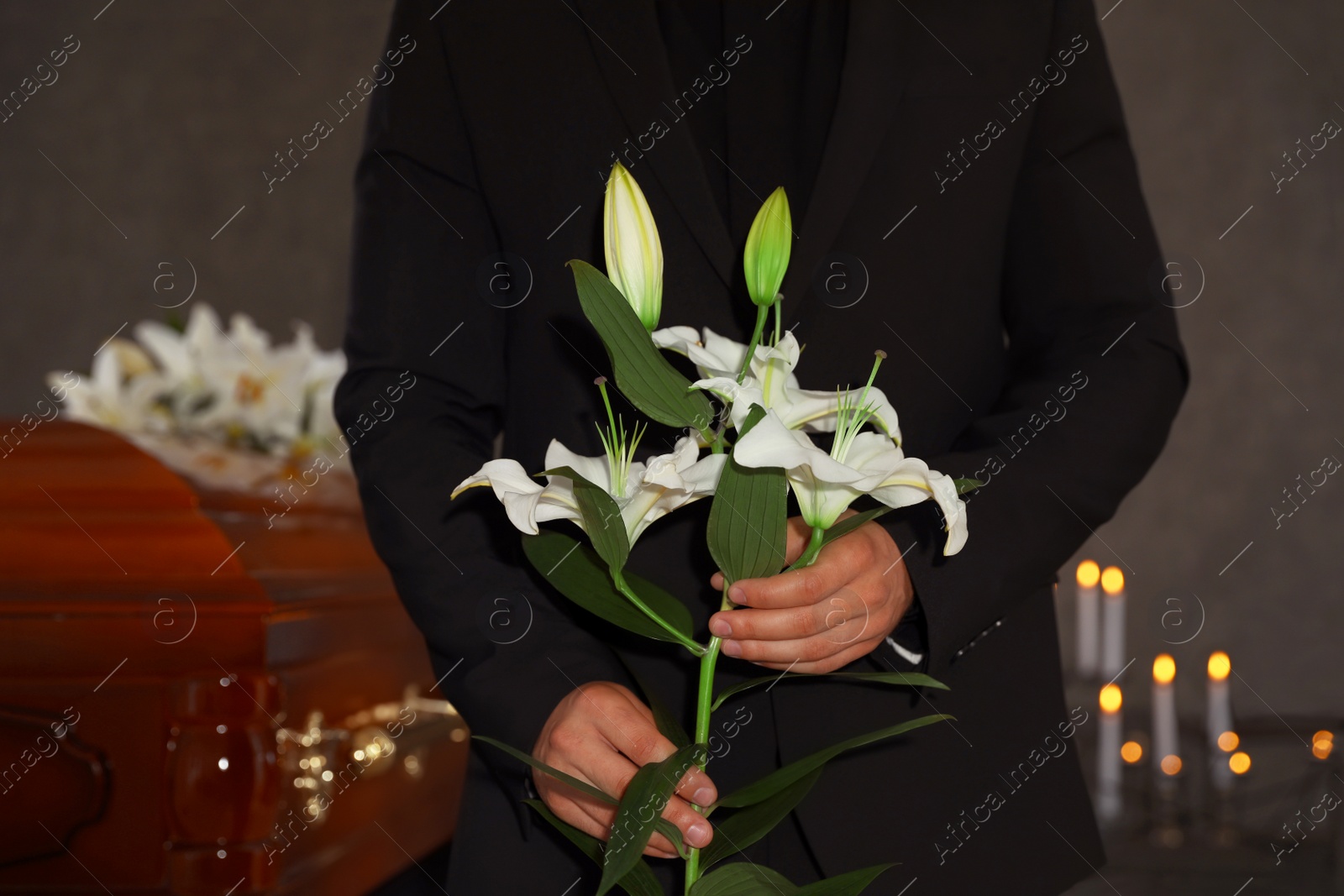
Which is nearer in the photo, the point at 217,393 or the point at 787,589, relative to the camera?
the point at 787,589

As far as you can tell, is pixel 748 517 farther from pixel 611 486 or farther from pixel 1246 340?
pixel 1246 340

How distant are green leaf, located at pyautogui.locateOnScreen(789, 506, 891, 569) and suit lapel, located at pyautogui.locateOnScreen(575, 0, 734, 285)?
9.8 inches

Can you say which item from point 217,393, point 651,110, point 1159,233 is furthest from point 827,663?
point 1159,233

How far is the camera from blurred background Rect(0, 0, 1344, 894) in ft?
8.52

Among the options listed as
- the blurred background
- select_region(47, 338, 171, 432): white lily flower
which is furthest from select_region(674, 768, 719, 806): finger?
the blurred background

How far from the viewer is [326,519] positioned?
114 cm

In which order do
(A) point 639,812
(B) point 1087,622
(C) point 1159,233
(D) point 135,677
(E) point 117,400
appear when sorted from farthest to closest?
(C) point 1159,233
(B) point 1087,622
(E) point 117,400
(D) point 135,677
(A) point 639,812

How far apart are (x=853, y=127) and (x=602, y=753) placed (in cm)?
42

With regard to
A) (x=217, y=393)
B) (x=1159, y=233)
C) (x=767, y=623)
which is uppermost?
(x=217, y=393)

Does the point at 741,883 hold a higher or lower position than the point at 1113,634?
higher

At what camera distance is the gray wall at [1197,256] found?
8.53 feet

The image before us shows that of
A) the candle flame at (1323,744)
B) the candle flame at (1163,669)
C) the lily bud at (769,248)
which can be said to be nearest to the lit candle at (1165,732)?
the candle flame at (1163,669)

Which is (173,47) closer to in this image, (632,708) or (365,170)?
(365,170)

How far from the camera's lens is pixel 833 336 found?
28.7 inches
